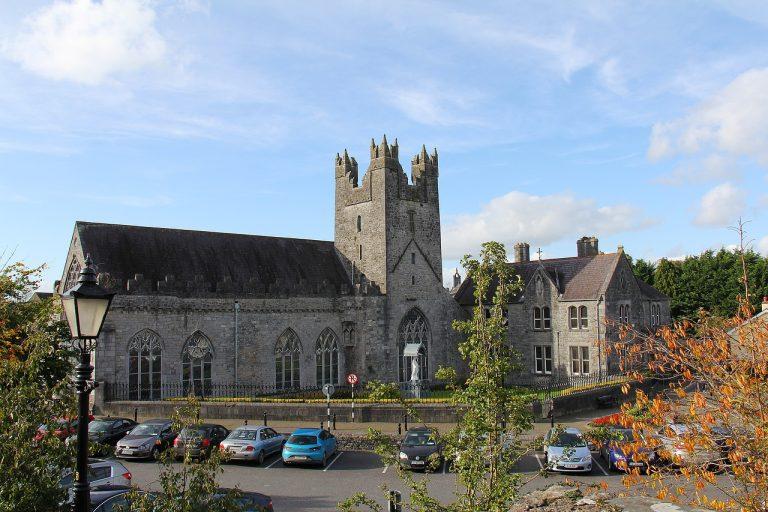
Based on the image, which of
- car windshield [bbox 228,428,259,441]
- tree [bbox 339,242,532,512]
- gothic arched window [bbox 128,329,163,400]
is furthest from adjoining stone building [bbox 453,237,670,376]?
tree [bbox 339,242,532,512]

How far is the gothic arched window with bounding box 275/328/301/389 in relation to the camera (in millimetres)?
37531

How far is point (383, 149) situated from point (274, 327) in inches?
528

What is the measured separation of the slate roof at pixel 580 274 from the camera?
40.1 meters

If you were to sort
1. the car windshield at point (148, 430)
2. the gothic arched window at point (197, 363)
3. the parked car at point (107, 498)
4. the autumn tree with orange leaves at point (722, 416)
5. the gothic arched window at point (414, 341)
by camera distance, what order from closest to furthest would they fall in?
the autumn tree with orange leaves at point (722, 416), the parked car at point (107, 498), the car windshield at point (148, 430), the gothic arched window at point (197, 363), the gothic arched window at point (414, 341)

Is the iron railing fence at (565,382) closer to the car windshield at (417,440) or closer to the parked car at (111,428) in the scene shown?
the car windshield at (417,440)

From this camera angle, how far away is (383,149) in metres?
41.3

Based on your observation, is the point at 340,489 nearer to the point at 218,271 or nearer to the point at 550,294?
the point at 218,271

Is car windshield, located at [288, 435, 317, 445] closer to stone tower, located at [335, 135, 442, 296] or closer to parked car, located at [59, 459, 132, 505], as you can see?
parked car, located at [59, 459, 132, 505]

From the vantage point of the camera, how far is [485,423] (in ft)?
28.8

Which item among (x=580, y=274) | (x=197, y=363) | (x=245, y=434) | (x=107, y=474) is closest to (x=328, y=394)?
(x=245, y=434)

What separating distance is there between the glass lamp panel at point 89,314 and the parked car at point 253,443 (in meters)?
14.1

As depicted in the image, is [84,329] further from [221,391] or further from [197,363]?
[221,391]

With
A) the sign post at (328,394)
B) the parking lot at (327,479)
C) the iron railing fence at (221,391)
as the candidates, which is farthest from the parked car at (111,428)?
the sign post at (328,394)

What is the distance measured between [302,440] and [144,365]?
1515 centimetres
